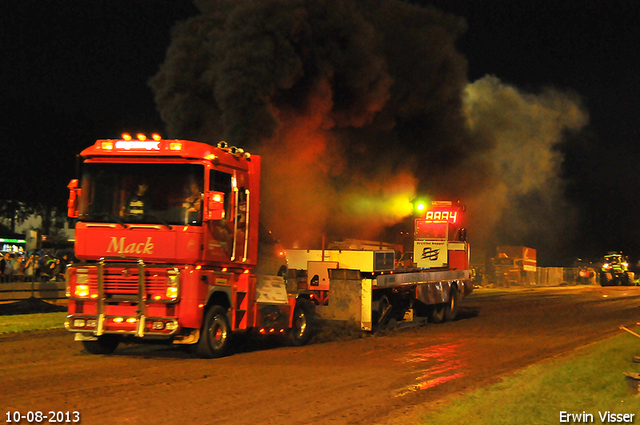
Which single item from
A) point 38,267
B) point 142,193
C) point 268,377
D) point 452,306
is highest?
point 142,193

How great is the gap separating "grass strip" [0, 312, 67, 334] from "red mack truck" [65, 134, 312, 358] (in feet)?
16.9

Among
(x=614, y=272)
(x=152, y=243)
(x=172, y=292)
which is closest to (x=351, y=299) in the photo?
(x=172, y=292)

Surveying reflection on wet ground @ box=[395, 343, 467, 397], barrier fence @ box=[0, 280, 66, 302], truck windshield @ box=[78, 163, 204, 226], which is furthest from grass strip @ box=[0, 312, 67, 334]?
reflection on wet ground @ box=[395, 343, 467, 397]

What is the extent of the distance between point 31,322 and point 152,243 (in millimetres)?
7825

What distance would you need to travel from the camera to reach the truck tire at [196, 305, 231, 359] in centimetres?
1020

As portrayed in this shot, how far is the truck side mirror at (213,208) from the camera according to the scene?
987 centimetres

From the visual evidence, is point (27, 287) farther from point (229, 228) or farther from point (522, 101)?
point (522, 101)

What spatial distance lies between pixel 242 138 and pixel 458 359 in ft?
30.8

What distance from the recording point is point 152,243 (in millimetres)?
9859

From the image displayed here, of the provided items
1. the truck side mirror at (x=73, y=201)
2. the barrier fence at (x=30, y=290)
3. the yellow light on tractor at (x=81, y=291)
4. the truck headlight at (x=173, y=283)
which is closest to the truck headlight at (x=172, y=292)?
the truck headlight at (x=173, y=283)

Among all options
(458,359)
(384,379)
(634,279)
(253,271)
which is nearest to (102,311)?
Result: (253,271)

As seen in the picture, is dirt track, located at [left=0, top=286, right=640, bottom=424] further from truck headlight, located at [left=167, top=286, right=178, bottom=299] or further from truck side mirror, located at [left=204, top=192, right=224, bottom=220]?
truck side mirror, located at [left=204, top=192, right=224, bottom=220]

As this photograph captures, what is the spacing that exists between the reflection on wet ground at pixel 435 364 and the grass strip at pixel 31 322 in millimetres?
8283

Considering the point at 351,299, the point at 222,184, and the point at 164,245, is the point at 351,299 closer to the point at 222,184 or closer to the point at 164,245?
the point at 222,184
